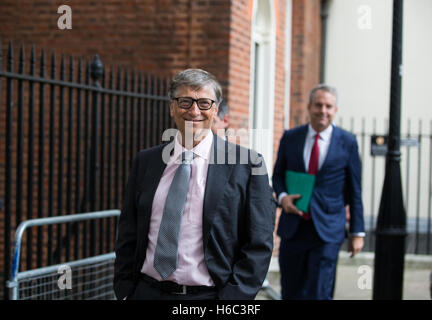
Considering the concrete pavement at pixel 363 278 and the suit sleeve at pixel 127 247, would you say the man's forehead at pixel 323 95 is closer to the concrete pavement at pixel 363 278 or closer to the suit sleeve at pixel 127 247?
the concrete pavement at pixel 363 278

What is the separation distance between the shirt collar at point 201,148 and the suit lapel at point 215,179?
25 millimetres

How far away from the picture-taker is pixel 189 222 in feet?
11.4

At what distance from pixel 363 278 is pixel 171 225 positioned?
6.72m

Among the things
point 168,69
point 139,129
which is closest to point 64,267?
point 139,129

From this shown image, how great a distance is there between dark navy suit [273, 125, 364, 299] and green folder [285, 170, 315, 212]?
0.05 metres

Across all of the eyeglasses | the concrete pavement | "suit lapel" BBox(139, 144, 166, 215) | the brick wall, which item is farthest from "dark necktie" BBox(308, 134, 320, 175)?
the brick wall

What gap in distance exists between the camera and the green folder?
20.7 ft

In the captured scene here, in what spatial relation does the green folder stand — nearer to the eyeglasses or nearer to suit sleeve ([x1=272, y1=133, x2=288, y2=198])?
suit sleeve ([x1=272, y1=133, x2=288, y2=198])

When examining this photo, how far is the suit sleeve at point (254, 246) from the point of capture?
343 cm

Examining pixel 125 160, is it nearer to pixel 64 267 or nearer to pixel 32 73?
pixel 32 73

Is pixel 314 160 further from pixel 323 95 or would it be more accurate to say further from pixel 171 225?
pixel 171 225

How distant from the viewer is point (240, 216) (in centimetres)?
354

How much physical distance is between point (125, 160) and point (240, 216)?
14.6ft

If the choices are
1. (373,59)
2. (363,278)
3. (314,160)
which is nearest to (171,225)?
→ (314,160)
